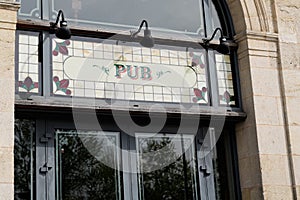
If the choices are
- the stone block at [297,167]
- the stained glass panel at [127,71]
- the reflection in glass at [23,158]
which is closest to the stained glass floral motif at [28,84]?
the stained glass panel at [127,71]

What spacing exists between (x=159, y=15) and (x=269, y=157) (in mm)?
2132

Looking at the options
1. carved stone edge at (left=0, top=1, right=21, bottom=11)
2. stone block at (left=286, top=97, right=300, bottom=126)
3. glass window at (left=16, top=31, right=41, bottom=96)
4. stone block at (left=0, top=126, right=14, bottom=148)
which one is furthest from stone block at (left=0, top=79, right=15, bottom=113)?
stone block at (left=286, top=97, right=300, bottom=126)

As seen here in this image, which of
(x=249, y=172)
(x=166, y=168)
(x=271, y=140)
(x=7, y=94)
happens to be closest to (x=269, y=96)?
(x=271, y=140)

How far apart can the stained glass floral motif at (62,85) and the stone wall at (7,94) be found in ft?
2.15

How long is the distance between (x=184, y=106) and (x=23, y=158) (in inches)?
77.7

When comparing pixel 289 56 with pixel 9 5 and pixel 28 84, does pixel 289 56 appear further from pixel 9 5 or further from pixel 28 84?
pixel 9 5

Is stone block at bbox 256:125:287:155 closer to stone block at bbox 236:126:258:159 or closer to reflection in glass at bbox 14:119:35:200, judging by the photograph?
stone block at bbox 236:126:258:159

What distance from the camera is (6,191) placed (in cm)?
593

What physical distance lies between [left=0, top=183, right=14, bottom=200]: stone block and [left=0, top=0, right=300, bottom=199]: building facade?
0.01 metres

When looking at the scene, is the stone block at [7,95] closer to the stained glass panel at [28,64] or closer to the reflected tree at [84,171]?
the stained glass panel at [28,64]

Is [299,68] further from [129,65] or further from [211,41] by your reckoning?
[129,65]

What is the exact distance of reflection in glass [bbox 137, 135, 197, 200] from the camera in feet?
23.4

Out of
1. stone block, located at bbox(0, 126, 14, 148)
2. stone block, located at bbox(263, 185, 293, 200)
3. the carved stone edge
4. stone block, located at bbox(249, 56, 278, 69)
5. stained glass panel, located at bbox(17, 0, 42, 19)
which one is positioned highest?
stained glass panel, located at bbox(17, 0, 42, 19)

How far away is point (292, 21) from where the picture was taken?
8.05m
